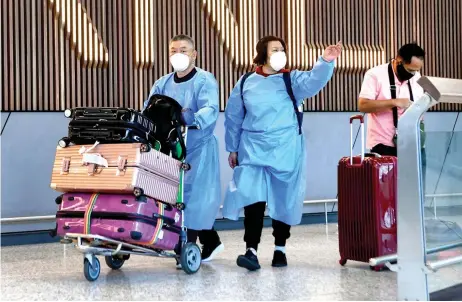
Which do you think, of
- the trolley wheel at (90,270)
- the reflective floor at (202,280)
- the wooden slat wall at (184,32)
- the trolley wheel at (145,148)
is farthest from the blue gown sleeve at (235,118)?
the wooden slat wall at (184,32)

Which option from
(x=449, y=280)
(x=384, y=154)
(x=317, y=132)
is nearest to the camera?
(x=449, y=280)

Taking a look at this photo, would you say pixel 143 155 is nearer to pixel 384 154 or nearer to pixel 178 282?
pixel 178 282

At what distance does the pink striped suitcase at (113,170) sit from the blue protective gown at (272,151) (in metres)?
0.53

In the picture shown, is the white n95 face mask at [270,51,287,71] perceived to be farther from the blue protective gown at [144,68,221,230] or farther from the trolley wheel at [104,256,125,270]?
the trolley wheel at [104,256,125,270]

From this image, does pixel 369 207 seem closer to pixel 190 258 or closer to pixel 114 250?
pixel 190 258

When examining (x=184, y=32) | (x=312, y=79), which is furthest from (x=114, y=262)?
(x=184, y=32)

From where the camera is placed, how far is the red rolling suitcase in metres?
3.91

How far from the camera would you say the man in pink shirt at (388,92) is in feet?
14.2

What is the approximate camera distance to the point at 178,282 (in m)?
3.61

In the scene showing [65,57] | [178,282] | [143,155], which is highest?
[65,57]

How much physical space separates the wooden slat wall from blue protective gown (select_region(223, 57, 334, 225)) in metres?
2.41

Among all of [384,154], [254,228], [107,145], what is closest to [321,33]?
[384,154]

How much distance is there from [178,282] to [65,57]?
3103 millimetres

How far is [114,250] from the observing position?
12.0 feet
